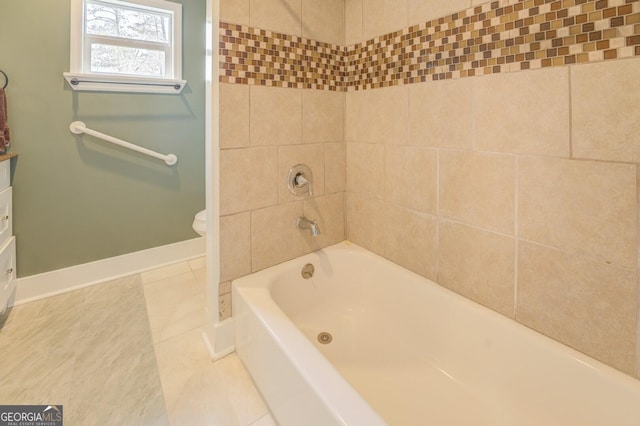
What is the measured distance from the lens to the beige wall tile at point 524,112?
99cm

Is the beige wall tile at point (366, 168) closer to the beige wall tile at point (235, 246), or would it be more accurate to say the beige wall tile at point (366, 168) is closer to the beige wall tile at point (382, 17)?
the beige wall tile at point (382, 17)

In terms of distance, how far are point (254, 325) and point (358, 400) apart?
58 centimetres

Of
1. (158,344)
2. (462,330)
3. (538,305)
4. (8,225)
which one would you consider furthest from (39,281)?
(538,305)

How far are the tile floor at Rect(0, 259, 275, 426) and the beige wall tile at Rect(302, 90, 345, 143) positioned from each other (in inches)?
47.9

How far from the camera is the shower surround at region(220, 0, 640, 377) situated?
919 millimetres

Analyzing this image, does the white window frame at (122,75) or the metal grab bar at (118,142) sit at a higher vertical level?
the white window frame at (122,75)

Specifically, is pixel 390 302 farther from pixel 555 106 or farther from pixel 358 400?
pixel 555 106

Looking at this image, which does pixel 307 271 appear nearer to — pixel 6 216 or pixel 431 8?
pixel 431 8

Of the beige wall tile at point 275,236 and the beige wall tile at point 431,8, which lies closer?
the beige wall tile at point 431,8

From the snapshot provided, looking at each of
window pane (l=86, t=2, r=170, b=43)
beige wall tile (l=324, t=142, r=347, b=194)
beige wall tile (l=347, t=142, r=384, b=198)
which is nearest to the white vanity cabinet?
window pane (l=86, t=2, r=170, b=43)

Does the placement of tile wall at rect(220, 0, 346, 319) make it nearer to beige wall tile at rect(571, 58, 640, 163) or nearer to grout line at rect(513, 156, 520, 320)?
grout line at rect(513, 156, 520, 320)

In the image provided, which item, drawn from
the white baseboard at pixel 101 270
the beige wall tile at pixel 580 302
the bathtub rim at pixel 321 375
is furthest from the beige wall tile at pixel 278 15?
the white baseboard at pixel 101 270

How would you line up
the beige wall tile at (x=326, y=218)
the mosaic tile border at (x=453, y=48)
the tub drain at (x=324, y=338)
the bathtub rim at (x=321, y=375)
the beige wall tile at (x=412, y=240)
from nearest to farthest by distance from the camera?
the bathtub rim at (x=321, y=375), the mosaic tile border at (x=453, y=48), the beige wall tile at (x=412, y=240), the tub drain at (x=324, y=338), the beige wall tile at (x=326, y=218)

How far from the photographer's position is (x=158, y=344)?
159cm
